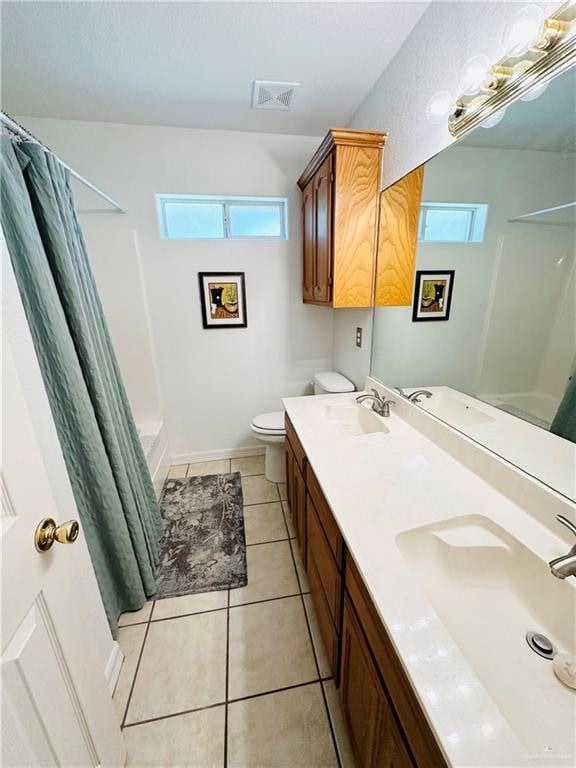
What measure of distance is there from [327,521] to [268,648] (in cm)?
74

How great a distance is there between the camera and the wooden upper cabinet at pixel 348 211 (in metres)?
1.56

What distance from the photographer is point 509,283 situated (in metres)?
0.98

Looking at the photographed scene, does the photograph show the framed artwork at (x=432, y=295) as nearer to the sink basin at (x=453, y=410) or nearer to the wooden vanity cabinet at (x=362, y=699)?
the sink basin at (x=453, y=410)

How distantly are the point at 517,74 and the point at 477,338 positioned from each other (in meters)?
0.77

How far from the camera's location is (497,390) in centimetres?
106

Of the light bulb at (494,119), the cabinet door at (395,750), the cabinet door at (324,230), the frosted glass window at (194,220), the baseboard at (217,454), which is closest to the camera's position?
the cabinet door at (395,750)

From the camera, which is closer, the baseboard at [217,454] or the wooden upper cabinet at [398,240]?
the wooden upper cabinet at [398,240]

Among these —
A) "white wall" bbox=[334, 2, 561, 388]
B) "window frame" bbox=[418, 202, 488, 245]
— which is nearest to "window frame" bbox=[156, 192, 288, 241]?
"white wall" bbox=[334, 2, 561, 388]

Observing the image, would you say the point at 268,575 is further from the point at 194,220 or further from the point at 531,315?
the point at 194,220

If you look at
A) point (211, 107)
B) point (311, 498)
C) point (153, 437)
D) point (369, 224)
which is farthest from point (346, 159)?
point (153, 437)

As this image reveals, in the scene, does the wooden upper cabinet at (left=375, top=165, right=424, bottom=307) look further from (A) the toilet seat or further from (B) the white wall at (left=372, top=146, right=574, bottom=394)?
(A) the toilet seat

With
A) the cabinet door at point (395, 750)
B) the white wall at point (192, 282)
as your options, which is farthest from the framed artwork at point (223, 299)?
the cabinet door at point (395, 750)

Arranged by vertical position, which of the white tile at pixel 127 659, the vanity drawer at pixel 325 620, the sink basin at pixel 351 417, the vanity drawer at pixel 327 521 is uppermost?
the sink basin at pixel 351 417

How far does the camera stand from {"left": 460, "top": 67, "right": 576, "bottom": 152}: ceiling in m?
0.76
